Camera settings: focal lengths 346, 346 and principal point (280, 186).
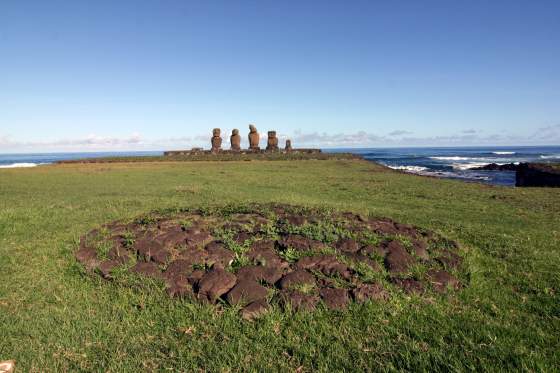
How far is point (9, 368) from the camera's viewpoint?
2961 mm

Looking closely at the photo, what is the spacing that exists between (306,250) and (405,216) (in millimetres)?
4446

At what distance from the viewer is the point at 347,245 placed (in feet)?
17.8

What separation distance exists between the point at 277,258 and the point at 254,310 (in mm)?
1207

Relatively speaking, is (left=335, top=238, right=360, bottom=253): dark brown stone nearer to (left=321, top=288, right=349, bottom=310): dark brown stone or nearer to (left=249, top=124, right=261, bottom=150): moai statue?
(left=321, top=288, right=349, bottom=310): dark brown stone

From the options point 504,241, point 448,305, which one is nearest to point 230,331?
point 448,305

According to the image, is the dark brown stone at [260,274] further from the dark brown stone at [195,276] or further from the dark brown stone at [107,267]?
the dark brown stone at [107,267]

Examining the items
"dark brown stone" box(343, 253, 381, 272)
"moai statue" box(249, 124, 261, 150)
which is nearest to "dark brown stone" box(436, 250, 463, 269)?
"dark brown stone" box(343, 253, 381, 272)

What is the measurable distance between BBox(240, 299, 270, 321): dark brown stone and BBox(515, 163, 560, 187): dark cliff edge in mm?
24190

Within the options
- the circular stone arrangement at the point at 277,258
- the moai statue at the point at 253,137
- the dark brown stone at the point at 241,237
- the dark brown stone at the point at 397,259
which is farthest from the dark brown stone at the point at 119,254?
the moai statue at the point at 253,137

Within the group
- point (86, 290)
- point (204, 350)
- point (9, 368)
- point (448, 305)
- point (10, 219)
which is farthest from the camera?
point (10, 219)

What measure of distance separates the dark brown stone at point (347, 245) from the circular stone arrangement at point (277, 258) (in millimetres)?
17

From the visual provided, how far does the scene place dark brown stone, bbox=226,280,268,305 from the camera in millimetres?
4035

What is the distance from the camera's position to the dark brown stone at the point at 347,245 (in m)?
5.32

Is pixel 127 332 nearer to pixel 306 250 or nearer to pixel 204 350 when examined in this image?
pixel 204 350
